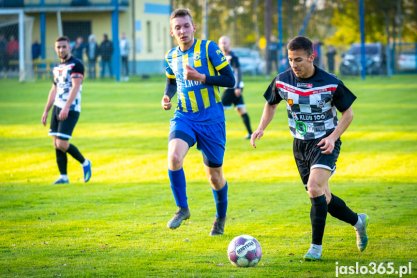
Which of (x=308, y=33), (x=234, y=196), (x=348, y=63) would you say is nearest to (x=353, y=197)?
(x=234, y=196)

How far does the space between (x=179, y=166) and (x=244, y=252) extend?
4.60ft

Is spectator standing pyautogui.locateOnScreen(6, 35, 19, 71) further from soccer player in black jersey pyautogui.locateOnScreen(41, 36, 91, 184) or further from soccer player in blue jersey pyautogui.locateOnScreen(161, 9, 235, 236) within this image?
soccer player in blue jersey pyautogui.locateOnScreen(161, 9, 235, 236)

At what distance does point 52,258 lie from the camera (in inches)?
290

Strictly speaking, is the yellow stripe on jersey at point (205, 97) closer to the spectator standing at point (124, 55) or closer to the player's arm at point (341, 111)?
the player's arm at point (341, 111)

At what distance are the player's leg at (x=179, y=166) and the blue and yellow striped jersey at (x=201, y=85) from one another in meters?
0.21

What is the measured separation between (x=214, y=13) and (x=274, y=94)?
2391 inches

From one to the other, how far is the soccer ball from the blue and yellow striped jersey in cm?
164

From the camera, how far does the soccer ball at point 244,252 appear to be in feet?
23.0

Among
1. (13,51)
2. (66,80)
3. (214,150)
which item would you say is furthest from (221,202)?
(13,51)

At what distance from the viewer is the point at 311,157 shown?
24.5ft

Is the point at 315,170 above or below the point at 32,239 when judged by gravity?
above

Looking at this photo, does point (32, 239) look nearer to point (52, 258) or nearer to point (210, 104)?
point (52, 258)

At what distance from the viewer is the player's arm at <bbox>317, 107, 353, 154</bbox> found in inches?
284

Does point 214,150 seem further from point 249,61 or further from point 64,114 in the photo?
point 249,61
